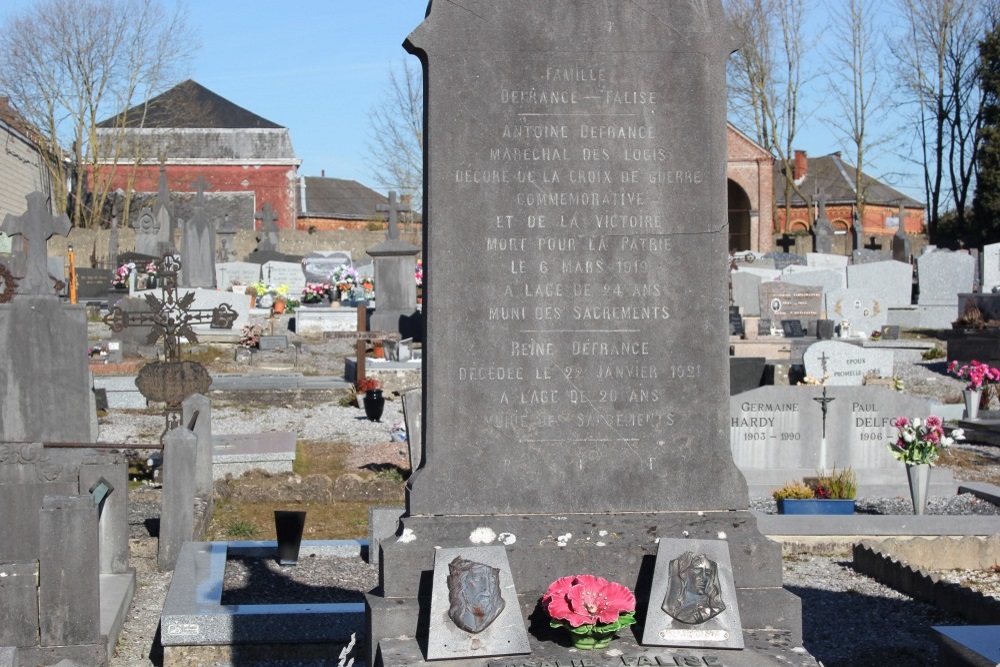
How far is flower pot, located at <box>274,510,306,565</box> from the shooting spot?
853 centimetres

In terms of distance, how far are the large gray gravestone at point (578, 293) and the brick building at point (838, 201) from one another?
4850cm

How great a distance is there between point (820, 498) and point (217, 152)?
167ft

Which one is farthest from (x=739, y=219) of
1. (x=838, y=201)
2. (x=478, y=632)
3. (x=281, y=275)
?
(x=478, y=632)

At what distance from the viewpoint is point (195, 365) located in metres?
13.0

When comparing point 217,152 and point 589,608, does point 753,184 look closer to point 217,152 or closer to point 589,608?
point 217,152

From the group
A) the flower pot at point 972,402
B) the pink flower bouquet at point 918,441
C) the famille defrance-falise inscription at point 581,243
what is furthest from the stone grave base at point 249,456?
the flower pot at point 972,402

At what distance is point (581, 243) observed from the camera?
5230 millimetres

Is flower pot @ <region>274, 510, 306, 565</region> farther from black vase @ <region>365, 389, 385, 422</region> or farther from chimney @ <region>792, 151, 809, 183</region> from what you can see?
chimney @ <region>792, 151, 809, 183</region>

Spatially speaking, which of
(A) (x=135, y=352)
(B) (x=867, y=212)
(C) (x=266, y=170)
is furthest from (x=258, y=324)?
(B) (x=867, y=212)

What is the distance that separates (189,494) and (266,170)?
164 ft

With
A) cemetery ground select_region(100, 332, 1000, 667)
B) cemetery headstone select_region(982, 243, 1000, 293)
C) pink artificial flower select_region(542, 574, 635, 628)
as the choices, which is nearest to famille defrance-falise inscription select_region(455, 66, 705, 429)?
pink artificial flower select_region(542, 574, 635, 628)

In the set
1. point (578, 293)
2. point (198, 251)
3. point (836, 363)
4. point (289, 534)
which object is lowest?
point (289, 534)

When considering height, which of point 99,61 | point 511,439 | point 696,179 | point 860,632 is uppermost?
point 99,61

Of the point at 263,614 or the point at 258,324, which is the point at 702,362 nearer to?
the point at 263,614
